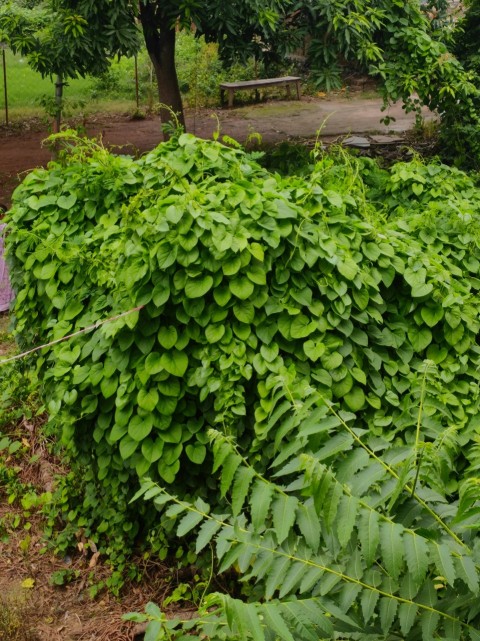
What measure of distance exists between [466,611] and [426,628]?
19 centimetres

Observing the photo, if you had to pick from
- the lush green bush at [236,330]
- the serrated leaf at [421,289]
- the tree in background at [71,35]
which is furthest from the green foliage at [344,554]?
the tree in background at [71,35]

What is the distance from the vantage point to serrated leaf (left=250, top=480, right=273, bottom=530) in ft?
6.36

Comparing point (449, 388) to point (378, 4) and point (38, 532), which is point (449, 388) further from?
point (378, 4)

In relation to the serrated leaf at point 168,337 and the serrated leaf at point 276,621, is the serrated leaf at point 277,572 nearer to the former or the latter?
the serrated leaf at point 276,621

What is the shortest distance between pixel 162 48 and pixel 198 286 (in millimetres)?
6118

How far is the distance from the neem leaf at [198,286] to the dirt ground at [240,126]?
348 inches

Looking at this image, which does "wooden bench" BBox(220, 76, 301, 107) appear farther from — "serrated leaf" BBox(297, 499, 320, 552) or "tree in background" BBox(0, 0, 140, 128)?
"serrated leaf" BBox(297, 499, 320, 552)

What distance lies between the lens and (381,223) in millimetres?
4531

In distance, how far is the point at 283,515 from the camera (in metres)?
1.97

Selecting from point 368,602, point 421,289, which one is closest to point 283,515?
point 368,602

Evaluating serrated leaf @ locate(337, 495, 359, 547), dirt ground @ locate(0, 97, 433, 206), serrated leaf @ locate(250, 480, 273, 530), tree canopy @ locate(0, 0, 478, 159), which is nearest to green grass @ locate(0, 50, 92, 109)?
dirt ground @ locate(0, 97, 433, 206)

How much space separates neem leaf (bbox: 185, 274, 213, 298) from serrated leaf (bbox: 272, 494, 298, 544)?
155 centimetres

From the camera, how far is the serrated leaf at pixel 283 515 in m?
1.93

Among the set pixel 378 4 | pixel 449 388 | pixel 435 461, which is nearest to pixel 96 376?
→ pixel 449 388
